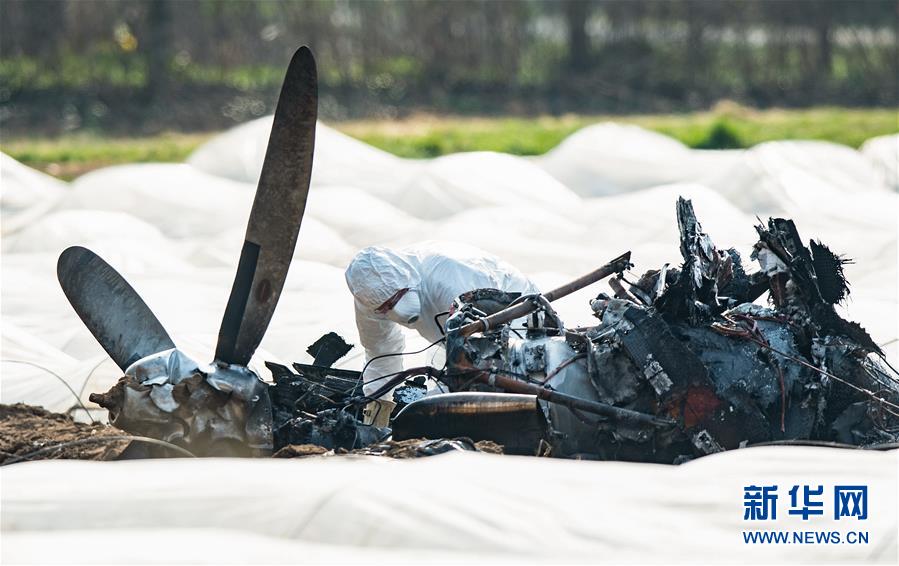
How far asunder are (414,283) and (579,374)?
1507mm

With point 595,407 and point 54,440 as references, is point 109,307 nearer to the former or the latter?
point 54,440

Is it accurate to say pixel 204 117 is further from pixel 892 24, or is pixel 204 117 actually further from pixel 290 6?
pixel 892 24

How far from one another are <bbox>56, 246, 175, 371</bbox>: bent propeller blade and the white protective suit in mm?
1122

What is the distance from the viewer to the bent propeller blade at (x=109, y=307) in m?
7.19

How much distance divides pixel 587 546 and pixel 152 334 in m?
3.13

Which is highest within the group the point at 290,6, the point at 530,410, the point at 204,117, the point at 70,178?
the point at 290,6

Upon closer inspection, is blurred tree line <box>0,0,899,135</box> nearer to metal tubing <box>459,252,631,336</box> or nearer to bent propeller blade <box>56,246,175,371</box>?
bent propeller blade <box>56,246,175,371</box>

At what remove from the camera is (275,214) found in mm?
6324

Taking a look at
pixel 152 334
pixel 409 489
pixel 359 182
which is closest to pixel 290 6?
pixel 359 182

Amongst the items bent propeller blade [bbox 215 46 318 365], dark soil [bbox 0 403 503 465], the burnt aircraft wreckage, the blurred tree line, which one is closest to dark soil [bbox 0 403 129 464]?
dark soil [bbox 0 403 503 465]

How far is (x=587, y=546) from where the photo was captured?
4832 millimetres

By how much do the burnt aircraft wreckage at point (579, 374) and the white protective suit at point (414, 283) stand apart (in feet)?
2.61

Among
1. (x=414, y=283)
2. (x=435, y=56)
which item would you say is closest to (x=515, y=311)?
(x=414, y=283)

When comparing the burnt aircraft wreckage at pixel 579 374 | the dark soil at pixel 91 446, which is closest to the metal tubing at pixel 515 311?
the burnt aircraft wreckage at pixel 579 374
